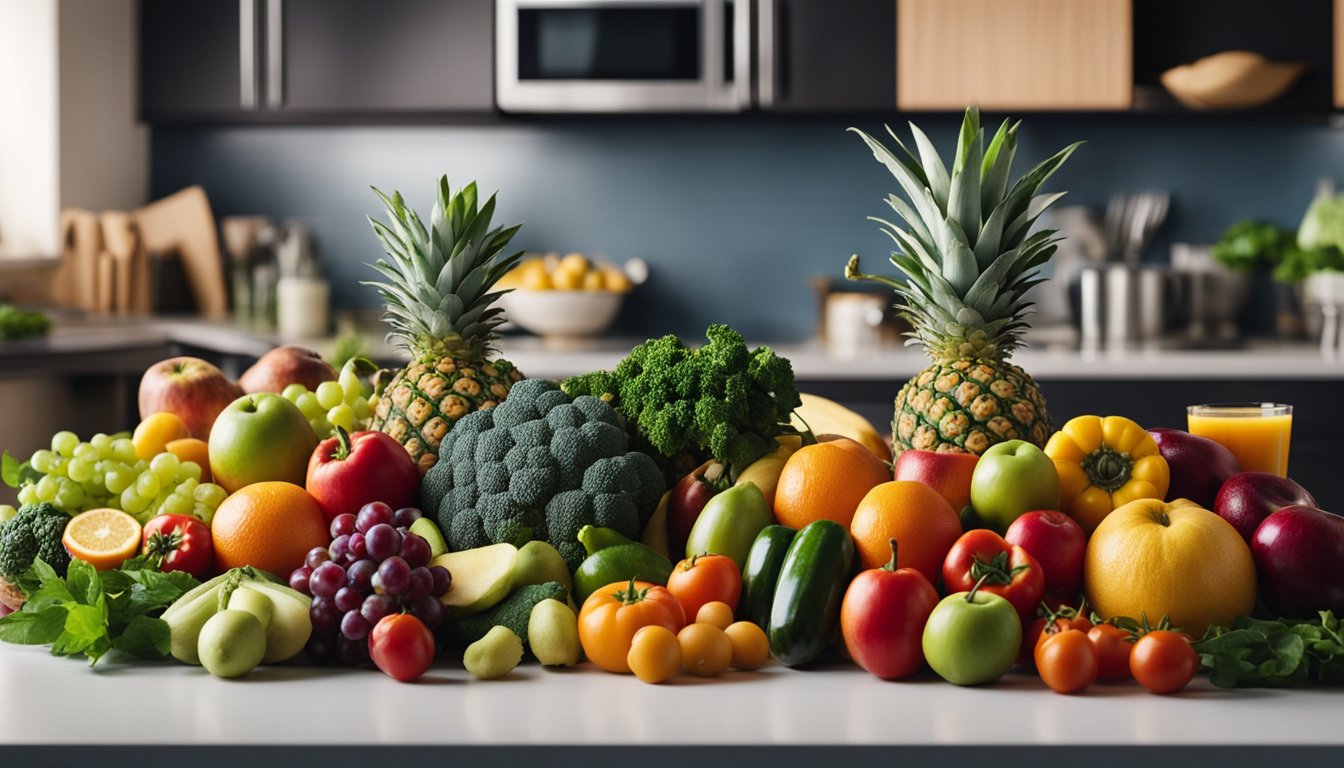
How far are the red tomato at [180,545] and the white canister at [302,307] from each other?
116 inches

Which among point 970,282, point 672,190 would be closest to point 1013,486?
point 970,282

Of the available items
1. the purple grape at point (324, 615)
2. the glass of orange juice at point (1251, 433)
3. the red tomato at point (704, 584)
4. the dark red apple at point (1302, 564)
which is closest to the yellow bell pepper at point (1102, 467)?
the dark red apple at point (1302, 564)

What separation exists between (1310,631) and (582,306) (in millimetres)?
3341

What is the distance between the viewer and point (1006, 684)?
1.29 m

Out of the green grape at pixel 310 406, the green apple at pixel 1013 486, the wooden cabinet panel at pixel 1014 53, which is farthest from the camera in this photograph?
Result: the wooden cabinet panel at pixel 1014 53

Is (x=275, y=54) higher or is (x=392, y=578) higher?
(x=275, y=54)

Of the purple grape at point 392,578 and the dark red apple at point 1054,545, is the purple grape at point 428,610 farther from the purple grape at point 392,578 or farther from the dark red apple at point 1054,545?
the dark red apple at point 1054,545

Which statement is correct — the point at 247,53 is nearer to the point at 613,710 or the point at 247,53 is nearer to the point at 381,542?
the point at 381,542

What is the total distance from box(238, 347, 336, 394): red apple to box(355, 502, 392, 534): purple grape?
66 cm

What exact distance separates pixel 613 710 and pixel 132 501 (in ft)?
2.43

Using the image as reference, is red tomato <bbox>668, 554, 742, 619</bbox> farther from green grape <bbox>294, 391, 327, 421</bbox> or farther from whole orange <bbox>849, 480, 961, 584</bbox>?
green grape <bbox>294, 391, 327, 421</bbox>

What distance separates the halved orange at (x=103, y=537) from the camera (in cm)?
152

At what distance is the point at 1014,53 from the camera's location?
4.29 metres

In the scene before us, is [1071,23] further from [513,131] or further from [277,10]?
[277,10]
